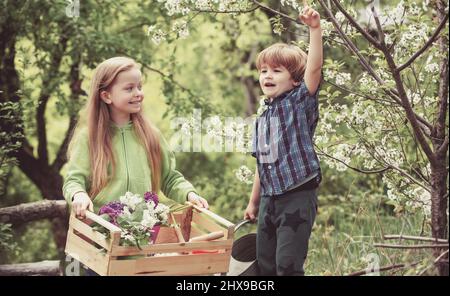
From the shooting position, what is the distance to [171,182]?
3.53 m

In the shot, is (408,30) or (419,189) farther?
(419,189)

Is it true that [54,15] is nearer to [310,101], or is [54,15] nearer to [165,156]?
[165,156]

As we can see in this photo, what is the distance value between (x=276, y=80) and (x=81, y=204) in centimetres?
95

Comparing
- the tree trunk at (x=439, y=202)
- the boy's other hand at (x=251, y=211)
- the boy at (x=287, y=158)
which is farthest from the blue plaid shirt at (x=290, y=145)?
the tree trunk at (x=439, y=202)

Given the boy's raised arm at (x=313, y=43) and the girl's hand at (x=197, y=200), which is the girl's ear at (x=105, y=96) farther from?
the boy's raised arm at (x=313, y=43)

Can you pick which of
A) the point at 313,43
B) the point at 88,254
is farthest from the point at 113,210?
the point at 313,43

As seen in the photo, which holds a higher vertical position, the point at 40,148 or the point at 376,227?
the point at 40,148

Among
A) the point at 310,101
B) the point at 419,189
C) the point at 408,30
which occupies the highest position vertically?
the point at 408,30

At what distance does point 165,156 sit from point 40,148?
2838mm
